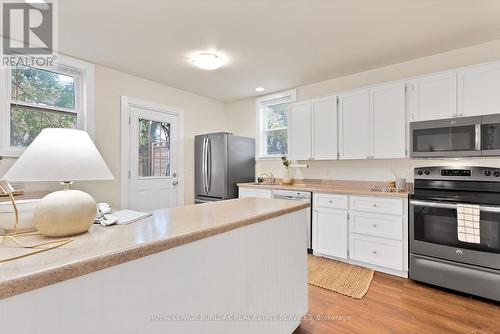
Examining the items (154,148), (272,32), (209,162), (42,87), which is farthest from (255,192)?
(42,87)

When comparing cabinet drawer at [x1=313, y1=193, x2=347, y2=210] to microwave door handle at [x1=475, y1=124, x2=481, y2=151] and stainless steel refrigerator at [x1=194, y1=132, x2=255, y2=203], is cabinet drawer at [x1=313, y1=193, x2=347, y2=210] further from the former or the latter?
stainless steel refrigerator at [x1=194, y1=132, x2=255, y2=203]

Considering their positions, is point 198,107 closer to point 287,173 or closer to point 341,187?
point 287,173

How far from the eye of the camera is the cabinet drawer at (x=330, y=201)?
309 centimetres

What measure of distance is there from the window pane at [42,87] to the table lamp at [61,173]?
235 centimetres

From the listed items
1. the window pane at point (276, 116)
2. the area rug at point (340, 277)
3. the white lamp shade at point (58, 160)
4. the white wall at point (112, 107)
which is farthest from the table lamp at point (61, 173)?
the window pane at point (276, 116)

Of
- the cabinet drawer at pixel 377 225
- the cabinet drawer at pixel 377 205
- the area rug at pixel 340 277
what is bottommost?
the area rug at pixel 340 277

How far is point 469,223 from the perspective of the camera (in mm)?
2295

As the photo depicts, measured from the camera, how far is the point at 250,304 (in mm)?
1359

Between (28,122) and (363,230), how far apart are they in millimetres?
3963

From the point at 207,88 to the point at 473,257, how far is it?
156 inches

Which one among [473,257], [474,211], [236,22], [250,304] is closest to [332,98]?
[236,22]

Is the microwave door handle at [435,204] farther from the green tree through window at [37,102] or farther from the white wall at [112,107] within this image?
the green tree through window at [37,102]

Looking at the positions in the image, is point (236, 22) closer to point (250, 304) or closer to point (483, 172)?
point (250, 304)

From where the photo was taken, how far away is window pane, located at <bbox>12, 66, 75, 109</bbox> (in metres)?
2.75
